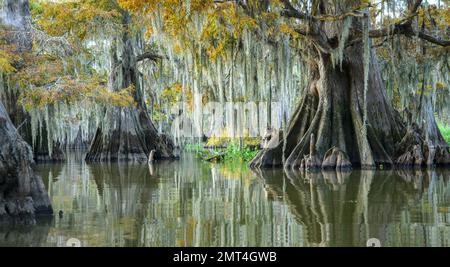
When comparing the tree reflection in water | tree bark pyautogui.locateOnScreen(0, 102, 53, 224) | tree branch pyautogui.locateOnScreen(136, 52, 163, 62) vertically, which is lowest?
the tree reflection in water

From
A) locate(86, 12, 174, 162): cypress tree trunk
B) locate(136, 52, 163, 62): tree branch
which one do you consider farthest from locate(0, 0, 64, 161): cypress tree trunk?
locate(136, 52, 163, 62): tree branch

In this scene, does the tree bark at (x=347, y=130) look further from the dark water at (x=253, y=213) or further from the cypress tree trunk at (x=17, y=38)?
the cypress tree trunk at (x=17, y=38)

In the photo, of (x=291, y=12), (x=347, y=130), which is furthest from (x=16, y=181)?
(x=347, y=130)

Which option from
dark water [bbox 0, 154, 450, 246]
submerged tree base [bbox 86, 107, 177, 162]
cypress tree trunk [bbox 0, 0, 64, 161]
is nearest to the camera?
dark water [bbox 0, 154, 450, 246]

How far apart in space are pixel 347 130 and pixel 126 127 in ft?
33.7

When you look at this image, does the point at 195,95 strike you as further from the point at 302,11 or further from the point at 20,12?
the point at 20,12

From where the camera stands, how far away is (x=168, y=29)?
42.1 feet

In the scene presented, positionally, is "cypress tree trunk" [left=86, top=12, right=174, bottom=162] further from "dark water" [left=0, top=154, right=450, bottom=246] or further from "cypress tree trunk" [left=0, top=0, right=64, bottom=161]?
"dark water" [left=0, top=154, right=450, bottom=246]

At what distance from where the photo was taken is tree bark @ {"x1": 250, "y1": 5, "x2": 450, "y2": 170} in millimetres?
14734

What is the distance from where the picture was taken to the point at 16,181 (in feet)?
22.4

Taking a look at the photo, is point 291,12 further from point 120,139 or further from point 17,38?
point 120,139

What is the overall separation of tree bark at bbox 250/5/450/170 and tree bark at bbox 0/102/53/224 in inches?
336

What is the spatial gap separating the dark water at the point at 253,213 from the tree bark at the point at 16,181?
11.8 inches
